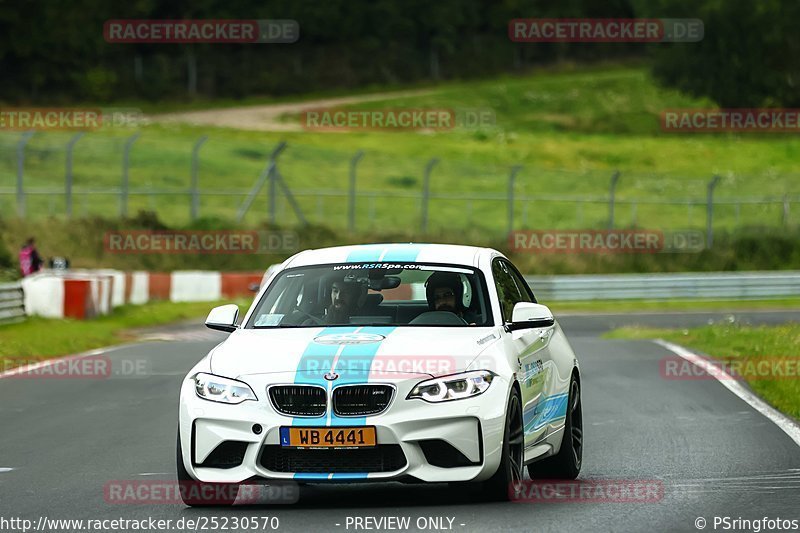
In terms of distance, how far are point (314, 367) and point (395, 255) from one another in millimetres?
1650

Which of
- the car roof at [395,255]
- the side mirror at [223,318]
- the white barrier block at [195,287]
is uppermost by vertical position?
the car roof at [395,255]

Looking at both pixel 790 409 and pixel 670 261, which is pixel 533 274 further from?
pixel 790 409

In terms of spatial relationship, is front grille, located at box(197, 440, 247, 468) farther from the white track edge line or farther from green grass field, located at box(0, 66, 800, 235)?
green grass field, located at box(0, 66, 800, 235)

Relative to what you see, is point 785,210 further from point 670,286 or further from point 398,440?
point 398,440

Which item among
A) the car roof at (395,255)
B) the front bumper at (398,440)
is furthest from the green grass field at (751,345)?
the front bumper at (398,440)

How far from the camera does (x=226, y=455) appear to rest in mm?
8578

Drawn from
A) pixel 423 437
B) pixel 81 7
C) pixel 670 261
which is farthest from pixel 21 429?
pixel 81 7

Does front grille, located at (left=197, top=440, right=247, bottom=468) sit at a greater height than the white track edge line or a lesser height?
greater

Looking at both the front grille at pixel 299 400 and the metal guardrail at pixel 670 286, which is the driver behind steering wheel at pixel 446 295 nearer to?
the front grille at pixel 299 400

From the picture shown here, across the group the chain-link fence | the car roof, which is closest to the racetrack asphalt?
the car roof

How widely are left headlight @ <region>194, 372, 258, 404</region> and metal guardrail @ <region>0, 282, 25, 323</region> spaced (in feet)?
Result: 54.9

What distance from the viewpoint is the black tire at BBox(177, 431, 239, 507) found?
8.78 m

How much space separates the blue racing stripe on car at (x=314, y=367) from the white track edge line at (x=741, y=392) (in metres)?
4.31

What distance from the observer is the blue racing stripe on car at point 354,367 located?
8352 mm
